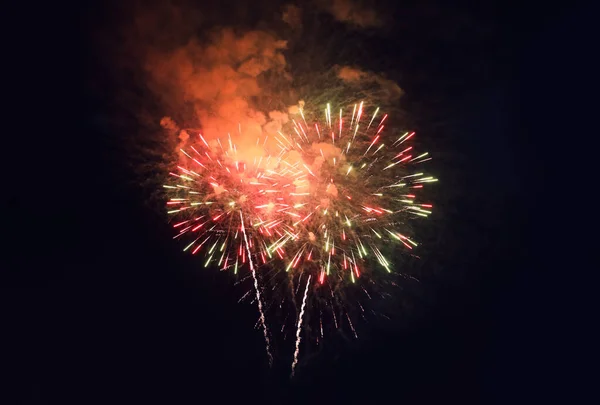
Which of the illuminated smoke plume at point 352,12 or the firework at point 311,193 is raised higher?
the illuminated smoke plume at point 352,12

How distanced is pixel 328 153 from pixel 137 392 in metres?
5.93

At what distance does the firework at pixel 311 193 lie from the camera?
562cm

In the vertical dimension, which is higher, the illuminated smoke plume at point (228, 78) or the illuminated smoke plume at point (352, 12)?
the illuminated smoke plume at point (352, 12)

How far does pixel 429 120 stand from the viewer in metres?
5.98

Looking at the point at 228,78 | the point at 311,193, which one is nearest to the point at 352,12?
the point at 228,78

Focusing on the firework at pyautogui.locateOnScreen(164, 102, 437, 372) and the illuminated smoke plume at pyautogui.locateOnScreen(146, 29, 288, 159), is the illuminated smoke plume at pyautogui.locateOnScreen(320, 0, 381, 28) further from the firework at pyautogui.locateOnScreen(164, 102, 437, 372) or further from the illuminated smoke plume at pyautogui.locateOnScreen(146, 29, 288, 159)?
the firework at pyautogui.locateOnScreen(164, 102, 437, 372)

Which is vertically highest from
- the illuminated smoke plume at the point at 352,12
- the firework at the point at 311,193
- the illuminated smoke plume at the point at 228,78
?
the illuminated smoke plume at the point at 352,12

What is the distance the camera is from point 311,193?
5668mm

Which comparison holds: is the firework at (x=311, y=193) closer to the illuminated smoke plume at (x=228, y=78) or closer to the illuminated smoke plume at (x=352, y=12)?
the illuminated smoke plume at (x=228, y=78)

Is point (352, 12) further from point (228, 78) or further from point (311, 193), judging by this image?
point (311, 193)

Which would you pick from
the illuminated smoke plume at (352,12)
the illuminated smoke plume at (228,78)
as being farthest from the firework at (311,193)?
the illuminated smoke plume at (352,12)

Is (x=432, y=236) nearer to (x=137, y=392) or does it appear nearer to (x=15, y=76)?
(x=137, y=392)

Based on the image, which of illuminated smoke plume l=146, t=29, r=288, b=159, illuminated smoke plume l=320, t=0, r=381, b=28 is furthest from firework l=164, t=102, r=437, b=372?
illuminated smoke plume l=320, t=0, r=381, b=28

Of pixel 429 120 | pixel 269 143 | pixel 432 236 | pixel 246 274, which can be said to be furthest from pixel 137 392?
pixel 429 120
